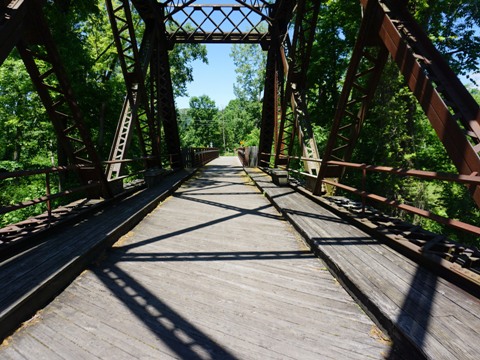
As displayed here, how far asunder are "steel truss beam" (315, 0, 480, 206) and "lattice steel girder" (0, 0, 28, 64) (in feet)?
17.6

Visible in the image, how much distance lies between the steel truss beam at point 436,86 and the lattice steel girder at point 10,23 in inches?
211

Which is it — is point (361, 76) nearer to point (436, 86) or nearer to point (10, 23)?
point (436, 86)

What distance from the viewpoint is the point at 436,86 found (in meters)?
3.27

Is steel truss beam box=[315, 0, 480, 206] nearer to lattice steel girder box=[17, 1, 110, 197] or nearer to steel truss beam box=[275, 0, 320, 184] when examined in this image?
steel truss beam box=[275, 0, 320, 184]

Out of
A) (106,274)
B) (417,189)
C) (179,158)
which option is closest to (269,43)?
(179,158)

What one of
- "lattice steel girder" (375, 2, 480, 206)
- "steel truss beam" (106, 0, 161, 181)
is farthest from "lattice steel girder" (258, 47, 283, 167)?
"lattice steel girder" (375, 2, 480, 206)

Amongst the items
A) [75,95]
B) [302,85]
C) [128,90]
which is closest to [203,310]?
[128,90]

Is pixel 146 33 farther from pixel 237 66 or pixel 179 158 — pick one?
pixel 237 66

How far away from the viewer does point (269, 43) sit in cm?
1320

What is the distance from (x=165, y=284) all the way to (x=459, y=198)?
18505 millimetres

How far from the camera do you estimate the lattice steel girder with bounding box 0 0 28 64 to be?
3.51 meters

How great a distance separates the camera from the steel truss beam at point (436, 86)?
282cm

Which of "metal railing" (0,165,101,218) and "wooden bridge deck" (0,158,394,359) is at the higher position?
"metal railing" (0,165,101,218)

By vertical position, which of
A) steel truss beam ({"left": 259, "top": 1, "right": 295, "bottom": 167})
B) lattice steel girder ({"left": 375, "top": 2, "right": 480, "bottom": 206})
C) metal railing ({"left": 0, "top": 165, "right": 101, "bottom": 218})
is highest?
steel truss beam ({"left": 259, "top": 1, "right": 295, "bottom": 167})
